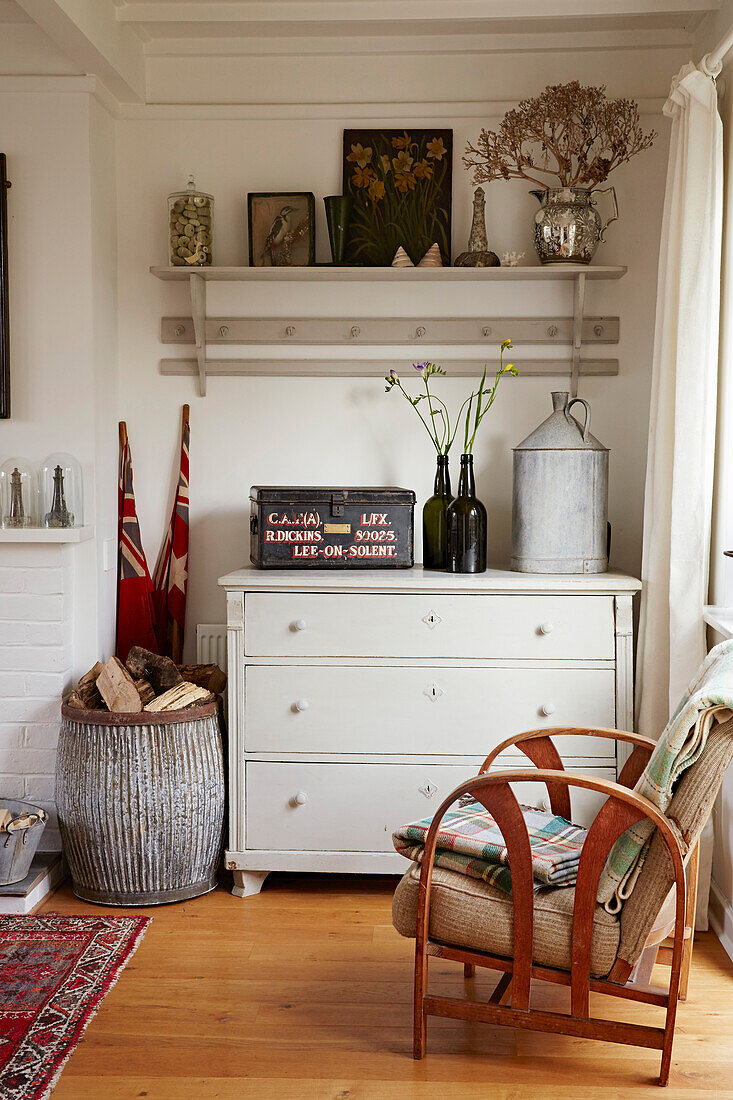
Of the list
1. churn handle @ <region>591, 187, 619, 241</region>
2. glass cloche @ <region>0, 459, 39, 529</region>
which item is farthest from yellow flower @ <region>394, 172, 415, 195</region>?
glass cloche @ <region>0, 459, 39, 529</region>

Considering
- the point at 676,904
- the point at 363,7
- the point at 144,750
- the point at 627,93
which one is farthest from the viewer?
the point at 627,93

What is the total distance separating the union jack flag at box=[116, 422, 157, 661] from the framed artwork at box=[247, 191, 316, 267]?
0.79 metres

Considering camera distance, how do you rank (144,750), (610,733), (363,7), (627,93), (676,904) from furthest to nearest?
(627,93) < (363,7) < (144,750) < (610,733) < (676,904)

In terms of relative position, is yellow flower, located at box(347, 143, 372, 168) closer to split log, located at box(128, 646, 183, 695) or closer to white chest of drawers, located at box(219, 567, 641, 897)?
white chest of drawers, located at box(219, 567, 641, 897)

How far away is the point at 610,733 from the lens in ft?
7.73

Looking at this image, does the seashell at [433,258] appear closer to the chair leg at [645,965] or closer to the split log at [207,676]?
the split log at [207,676]

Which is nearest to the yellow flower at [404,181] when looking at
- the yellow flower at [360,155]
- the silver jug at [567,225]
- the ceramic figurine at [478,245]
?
the yellow flower at [360,155]

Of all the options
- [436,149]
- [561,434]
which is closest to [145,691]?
[561,434]

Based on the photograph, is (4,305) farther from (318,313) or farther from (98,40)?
(318,313)

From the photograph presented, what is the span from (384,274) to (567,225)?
0.57m

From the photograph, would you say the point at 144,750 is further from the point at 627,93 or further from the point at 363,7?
the point at 627,93

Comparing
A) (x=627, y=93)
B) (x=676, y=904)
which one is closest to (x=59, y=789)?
(x=676, y=904)

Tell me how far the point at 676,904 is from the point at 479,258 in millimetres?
1962

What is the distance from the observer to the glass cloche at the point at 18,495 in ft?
10.0
